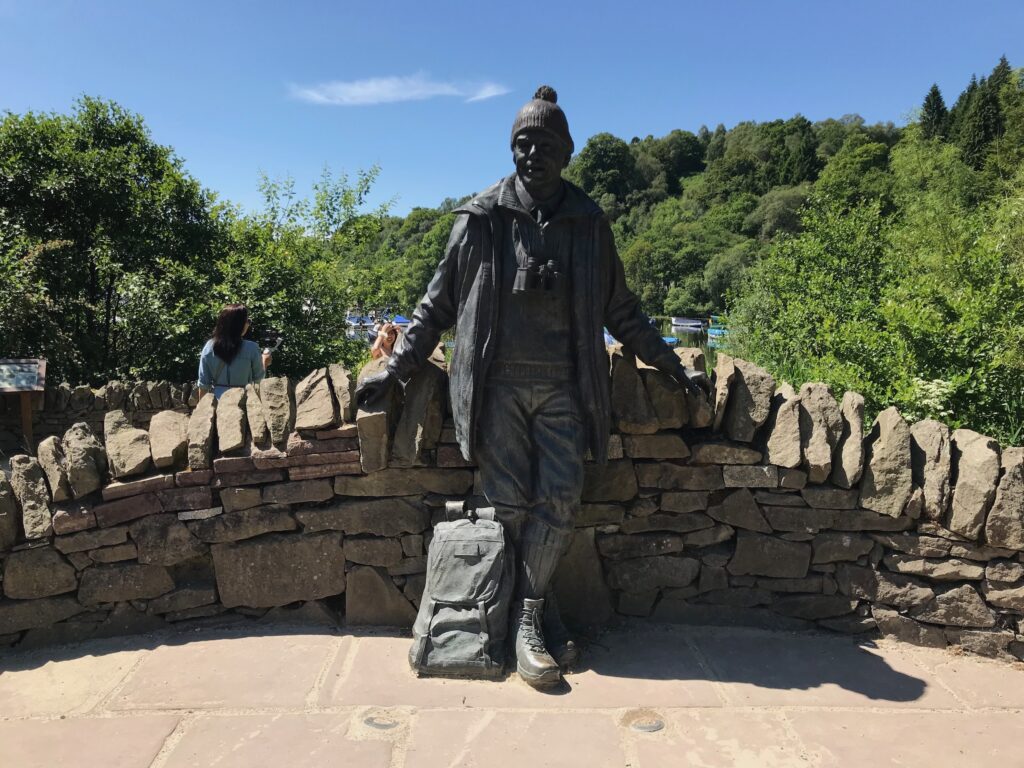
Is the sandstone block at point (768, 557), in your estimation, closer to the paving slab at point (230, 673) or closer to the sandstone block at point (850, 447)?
the sandstone block at point (850, 447)

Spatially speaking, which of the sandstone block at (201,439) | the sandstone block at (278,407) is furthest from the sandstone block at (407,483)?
the sandstone block at (201,439)

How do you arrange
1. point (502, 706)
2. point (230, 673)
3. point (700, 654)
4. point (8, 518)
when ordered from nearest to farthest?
point (502, 706)
point (230, 673)
point (8, 518)
point (700, 654)

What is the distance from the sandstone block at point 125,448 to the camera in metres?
3.22

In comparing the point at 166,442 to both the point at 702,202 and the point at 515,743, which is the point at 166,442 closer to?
the point at 515,743

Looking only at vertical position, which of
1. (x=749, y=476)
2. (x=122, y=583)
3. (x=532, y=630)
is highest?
(x=749, y=476)

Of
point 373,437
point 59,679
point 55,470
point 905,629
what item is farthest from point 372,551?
point 905,629

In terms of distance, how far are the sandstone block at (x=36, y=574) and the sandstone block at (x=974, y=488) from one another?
13.9ft

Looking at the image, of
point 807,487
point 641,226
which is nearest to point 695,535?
point 807,487

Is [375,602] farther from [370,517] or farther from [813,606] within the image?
[813,606]

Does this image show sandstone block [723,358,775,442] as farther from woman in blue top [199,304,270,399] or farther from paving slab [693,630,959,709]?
woman in blue top [199,304,270,399]

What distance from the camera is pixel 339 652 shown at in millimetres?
3217

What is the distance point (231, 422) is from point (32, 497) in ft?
3.07

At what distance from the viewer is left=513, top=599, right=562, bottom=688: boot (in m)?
2.86

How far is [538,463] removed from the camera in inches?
125
